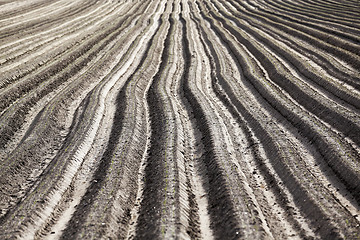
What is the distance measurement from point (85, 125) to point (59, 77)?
833 cm

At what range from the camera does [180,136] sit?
1559 cm

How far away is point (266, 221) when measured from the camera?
9938mm

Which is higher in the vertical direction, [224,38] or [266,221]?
[224,38]

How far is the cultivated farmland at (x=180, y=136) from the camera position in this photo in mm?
10047

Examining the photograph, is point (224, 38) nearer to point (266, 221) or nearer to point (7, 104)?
point (7, 104)

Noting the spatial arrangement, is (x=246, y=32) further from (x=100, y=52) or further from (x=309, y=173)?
(x=309, y=173)

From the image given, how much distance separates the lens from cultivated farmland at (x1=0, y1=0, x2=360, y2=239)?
1005 cm

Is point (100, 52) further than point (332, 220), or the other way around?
point (100, 52)

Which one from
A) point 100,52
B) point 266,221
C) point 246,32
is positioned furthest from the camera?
point 246,32

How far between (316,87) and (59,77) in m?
18.3

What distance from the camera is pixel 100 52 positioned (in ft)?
97.5

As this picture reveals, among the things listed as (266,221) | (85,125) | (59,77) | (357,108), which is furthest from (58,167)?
(357,108)

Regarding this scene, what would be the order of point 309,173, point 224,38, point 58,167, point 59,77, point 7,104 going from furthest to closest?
point 224,38 → point 59,77 → point 7,104 → point 58,167 → point 309,173

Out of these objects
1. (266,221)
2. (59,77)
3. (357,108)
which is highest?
(59,77)
